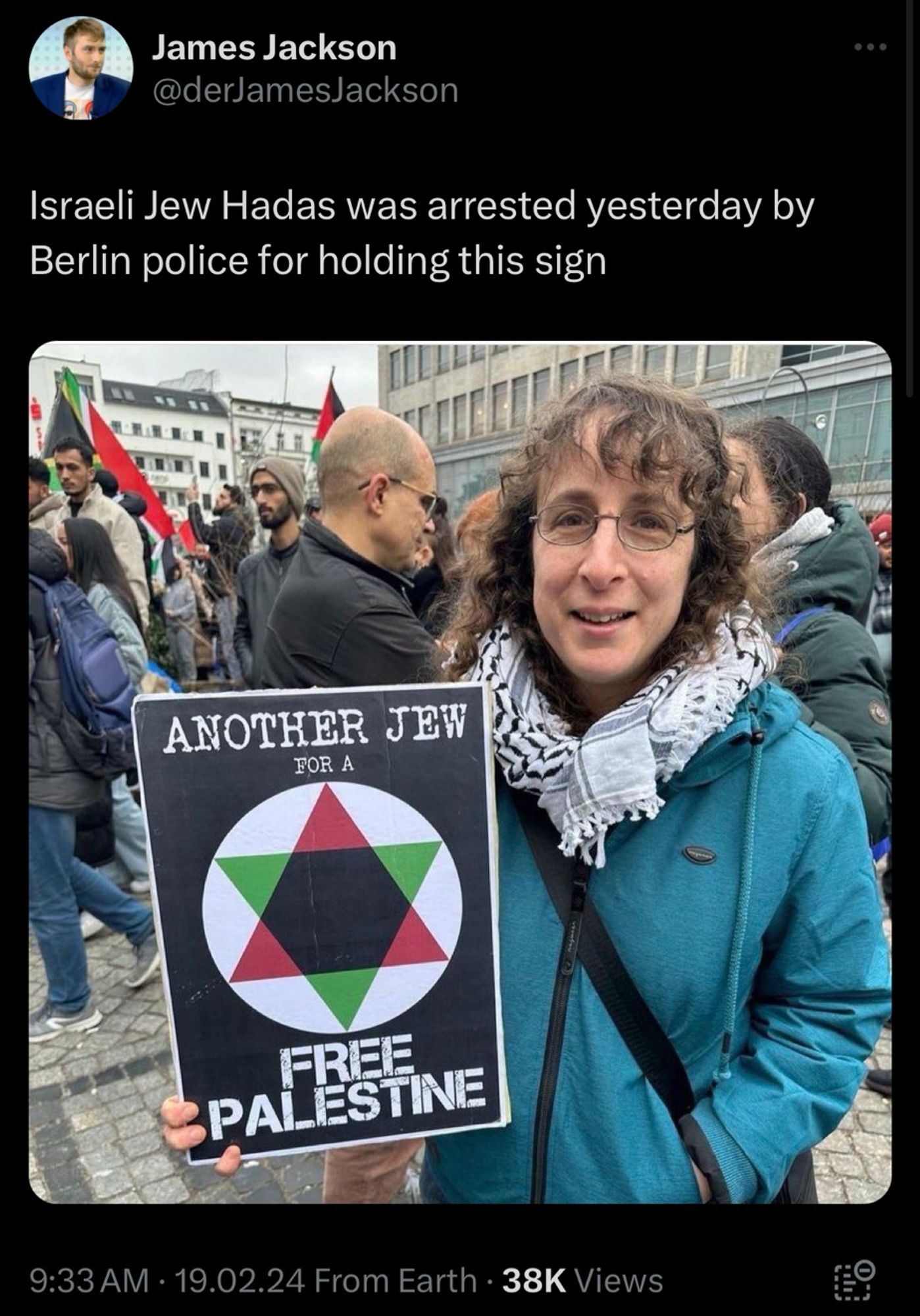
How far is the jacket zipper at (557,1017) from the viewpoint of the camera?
4.10ft

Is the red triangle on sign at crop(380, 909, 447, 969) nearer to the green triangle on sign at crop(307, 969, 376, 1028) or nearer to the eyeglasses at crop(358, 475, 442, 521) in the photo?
the green triangle on sign at crop(307, 969, 376, 1028)

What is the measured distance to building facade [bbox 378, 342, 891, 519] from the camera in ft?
6.61

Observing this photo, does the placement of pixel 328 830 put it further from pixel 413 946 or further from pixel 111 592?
pixel 111 592

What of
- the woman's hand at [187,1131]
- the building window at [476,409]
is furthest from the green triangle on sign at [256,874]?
the building window at [476,409]

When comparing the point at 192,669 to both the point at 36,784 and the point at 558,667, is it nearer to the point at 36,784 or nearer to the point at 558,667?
the point at 36,784

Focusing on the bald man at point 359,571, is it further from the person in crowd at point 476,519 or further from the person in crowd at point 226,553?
the person in crowd at point 226,553

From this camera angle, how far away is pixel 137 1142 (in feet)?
9.21

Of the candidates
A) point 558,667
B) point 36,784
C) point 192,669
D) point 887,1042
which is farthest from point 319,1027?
point 192,669

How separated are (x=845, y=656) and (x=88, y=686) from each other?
2.77 metres

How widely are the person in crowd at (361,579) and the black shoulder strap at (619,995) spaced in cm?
111

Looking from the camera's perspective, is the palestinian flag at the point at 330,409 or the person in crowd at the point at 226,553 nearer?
the person in crowd at the point at 226,553

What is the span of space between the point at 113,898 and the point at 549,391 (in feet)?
10.2

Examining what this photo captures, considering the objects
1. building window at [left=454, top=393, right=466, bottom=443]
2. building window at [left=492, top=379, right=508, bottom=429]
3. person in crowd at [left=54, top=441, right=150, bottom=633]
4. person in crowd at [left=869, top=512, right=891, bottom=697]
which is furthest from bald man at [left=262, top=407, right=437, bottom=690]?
building window at [left=454, top=393, right=466, bottom=443]

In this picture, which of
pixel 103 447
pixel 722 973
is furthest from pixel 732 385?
pixel 103 447
